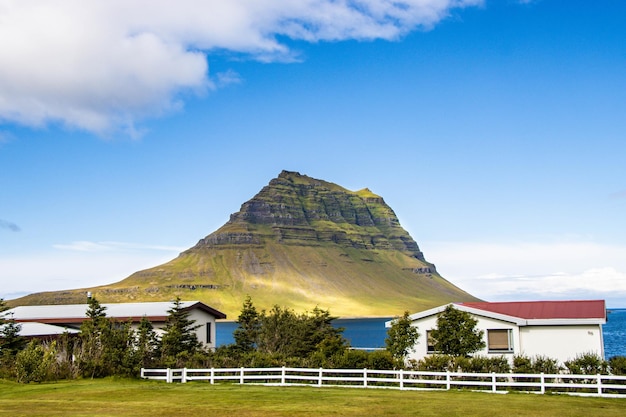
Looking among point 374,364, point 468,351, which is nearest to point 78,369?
point 374,364

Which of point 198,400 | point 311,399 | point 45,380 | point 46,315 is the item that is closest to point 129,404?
point 198,400

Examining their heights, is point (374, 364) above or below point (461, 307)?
below

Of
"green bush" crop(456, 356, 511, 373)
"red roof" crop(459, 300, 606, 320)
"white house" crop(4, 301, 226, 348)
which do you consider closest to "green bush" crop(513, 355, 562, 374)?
"green bush" crop(456, 356, 511, 373)

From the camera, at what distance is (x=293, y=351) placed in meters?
45.4

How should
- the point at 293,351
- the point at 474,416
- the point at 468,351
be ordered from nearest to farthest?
the point at 474,416 < the point at 468,351 < the point at 293,351

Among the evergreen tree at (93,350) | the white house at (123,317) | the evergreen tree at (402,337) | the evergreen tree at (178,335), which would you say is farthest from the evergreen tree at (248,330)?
the evergreen tree at (402,337)

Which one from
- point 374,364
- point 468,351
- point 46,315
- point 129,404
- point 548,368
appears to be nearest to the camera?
point 129,404

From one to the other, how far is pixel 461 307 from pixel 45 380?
2313cm

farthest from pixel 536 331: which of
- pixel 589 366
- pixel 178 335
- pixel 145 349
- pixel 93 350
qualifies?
pixel 93 350

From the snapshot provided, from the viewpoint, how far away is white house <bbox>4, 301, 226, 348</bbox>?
47.7 m

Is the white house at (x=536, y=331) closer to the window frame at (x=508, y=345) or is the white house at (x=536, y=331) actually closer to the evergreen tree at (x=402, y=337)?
the window frame at (x=508, y=345)

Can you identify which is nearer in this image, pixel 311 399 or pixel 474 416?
pixel 474 416

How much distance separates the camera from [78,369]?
35.8 metres

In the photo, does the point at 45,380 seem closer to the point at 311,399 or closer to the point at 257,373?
the point at 257,373
